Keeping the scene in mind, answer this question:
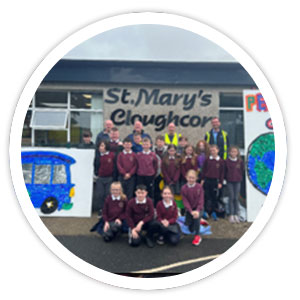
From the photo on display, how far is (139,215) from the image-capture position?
2203mm

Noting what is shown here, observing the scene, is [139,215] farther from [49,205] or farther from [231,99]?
[231,99]

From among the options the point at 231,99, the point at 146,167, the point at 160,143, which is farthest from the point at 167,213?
the point at 231,99

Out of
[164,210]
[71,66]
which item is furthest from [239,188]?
[71,66]

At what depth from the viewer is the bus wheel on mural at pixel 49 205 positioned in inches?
96.5

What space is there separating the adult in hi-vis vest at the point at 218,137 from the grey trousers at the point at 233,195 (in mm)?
269

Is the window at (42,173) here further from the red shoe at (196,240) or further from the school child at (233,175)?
the school child at (233,175)

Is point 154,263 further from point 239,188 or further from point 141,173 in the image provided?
point 239,188

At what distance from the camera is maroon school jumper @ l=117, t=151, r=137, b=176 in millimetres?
2359

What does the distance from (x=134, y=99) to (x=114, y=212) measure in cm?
115

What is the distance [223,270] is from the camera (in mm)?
1745

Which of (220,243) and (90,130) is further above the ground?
(90,130)

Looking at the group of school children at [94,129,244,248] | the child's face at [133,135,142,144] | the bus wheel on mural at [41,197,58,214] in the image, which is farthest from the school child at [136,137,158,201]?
the bus wheel on mural at [41,197,58,214]

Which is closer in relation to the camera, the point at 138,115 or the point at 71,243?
the point at 71,243

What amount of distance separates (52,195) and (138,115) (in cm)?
114
